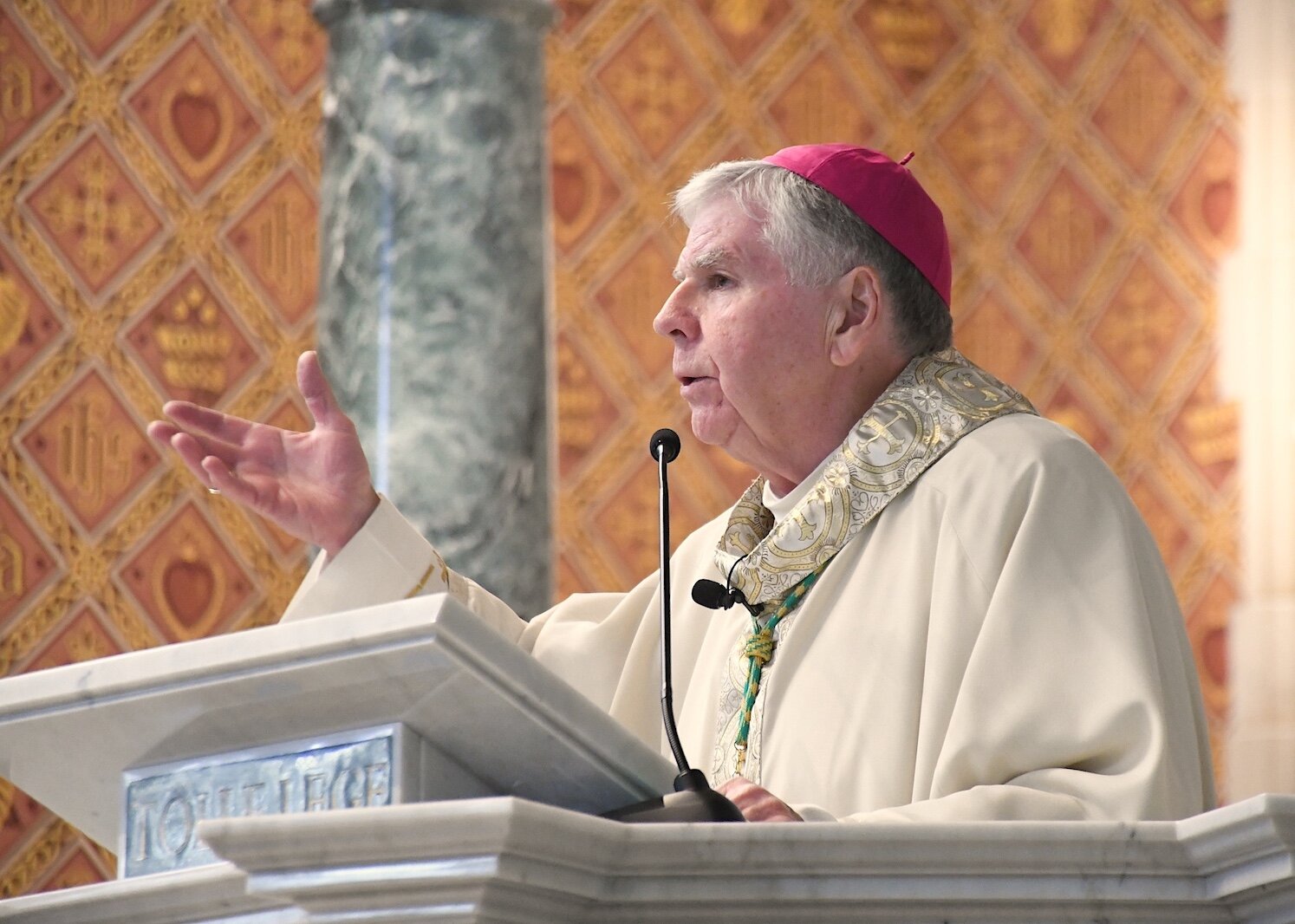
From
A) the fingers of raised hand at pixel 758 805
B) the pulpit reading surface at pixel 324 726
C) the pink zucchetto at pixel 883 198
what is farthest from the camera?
the pink zucchetto at pixel 883 198

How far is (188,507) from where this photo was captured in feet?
19.0

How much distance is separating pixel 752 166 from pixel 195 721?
1.53 m

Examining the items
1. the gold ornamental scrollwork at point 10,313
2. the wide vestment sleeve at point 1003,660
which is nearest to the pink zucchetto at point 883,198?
the wide vestment sleeve at point 1003,660

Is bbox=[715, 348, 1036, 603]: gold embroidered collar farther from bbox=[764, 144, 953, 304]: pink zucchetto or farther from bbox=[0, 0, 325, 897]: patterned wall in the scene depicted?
bbox=[0, 0, 325, 897]: patterned wall

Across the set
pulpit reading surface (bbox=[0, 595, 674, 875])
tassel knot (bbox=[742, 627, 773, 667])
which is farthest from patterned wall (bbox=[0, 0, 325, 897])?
pulpit reading surface (bbox=[0, 595, 674, 875])

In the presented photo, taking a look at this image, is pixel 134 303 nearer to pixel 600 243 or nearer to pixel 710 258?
pixel 600 243

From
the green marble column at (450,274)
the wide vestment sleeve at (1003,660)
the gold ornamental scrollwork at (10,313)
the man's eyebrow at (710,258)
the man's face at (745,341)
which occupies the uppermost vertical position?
the gold ornamental scrollwork at (10,313)

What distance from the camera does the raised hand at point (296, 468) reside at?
259 cm

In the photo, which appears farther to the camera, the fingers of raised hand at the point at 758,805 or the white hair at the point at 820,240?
the white hair at the point at 820,240

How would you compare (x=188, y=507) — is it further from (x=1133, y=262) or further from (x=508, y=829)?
(x=508, y=829)

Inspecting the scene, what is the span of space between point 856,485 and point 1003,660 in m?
0.47

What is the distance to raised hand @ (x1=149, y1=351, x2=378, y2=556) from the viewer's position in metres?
2.59

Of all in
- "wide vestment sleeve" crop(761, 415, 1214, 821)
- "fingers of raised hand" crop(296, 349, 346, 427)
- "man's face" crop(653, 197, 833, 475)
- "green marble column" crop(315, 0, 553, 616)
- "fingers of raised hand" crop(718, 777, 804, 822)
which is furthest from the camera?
"green marble column" crop(315, 0, 553, 616)

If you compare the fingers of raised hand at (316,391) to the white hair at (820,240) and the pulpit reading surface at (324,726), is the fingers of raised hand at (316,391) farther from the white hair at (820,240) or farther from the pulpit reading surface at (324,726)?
the pulpit reading surface at (324,726)
